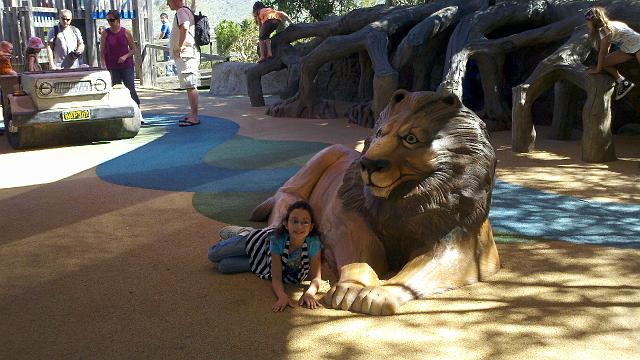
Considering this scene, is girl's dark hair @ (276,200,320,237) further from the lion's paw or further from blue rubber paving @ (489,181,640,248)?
blue rubber paving @ (489,181,640,248)

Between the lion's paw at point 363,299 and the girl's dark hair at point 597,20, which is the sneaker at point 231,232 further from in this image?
the girl's dark hair at point 597,20

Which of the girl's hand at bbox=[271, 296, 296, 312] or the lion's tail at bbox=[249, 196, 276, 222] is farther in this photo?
the lion's tail at bbox=[249, 196, 276, 222]

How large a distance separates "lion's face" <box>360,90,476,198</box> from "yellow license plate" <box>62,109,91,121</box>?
673 cm

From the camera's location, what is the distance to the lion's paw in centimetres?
324

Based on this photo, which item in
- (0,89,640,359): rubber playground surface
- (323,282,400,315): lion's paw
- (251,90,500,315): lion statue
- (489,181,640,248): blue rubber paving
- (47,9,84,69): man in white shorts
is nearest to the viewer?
(0,89,640,359): rubber playground surface

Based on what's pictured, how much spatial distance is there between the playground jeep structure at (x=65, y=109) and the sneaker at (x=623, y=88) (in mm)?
6327

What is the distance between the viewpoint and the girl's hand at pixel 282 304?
3385mm

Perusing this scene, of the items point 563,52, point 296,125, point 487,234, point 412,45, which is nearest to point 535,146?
point 563,52

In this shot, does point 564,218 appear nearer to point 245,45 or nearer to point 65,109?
point 65,109

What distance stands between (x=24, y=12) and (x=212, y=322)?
15.3 m

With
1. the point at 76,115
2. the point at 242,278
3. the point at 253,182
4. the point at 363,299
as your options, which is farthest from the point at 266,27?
the point at 363,299

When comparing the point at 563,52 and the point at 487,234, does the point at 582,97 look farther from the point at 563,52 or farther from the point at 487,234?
the point at 487,234

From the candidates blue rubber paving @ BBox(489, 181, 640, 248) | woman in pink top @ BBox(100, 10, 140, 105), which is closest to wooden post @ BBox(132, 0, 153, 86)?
woman in pink top @ BBox(100, 10, 140, 105)

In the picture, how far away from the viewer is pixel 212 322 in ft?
10.7
